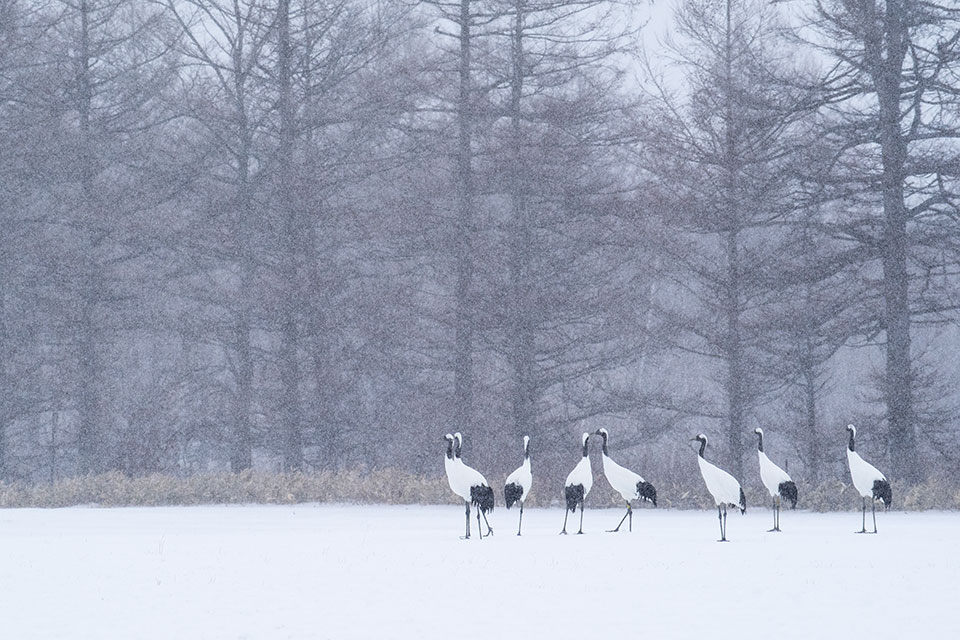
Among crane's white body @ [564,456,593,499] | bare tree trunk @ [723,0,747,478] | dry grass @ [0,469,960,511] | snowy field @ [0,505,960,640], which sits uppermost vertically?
bare tree trunk @ [723,0,747,478]

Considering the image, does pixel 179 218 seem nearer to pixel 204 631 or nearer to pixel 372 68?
pixel 372 68

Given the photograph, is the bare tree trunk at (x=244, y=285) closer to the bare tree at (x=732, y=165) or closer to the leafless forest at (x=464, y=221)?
the leafless forest at (x=464, y=221)

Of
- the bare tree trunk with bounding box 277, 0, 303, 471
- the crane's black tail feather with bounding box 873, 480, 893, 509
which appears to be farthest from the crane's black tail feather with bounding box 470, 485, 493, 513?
the bare tree trunk with bounding box 277, 0, 303, 471

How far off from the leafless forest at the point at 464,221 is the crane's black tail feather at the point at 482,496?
829 centimetres

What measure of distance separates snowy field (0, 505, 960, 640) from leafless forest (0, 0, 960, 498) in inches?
315

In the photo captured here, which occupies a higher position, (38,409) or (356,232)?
(356,232)

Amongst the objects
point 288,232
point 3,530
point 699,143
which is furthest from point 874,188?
point 3,530

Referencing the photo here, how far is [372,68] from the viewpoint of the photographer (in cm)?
3344

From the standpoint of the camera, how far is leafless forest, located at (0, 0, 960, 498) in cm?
2594

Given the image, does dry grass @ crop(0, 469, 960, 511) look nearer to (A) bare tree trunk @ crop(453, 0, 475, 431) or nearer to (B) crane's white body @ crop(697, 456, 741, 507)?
(A) bare tree trunk @ crop(453, 0, 475, 431)

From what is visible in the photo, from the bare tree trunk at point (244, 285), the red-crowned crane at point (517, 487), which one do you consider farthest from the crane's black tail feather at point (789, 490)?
the bare tree trunk at point (244, 285)

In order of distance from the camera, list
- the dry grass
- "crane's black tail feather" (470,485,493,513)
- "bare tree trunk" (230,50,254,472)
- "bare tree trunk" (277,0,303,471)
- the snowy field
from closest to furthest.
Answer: the snowy field, "crane's black tail feather" (470,485,493,513), the dry grass, "bare tree trunk" (277,0,303,471), "bare tree trunk" (230,50,254,472)

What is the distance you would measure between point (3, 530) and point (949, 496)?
16280mm

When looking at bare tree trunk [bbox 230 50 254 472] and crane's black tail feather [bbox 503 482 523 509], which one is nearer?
crane's black tail feather [bbox 503 482 523 509]
